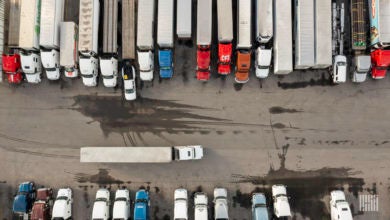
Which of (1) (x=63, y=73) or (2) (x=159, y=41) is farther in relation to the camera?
(1) (x=63, y=73)

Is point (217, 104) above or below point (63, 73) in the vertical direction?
below

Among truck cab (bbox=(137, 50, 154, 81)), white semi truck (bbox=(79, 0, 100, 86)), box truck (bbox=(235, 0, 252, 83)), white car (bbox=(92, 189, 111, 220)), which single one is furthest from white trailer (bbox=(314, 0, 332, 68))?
white car (bbox=(92, 189, 111, 220))

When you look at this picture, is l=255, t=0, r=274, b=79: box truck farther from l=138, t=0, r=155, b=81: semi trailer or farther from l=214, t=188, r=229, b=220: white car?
l=214, t=188, r=229, b=220: white car

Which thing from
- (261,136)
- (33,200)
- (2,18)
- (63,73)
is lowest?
(33,200)

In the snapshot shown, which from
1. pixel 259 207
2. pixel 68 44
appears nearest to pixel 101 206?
pixel 259 207

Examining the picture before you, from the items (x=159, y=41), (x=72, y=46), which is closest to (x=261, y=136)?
(x=159, y=41)

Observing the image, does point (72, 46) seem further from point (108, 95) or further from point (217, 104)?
point (217, 104)

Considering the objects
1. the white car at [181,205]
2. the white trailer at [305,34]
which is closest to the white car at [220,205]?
the white car at [181,205]

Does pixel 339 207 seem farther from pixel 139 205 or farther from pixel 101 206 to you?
pixel 101 206
